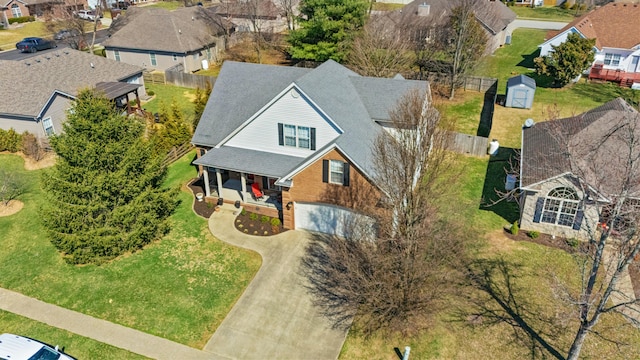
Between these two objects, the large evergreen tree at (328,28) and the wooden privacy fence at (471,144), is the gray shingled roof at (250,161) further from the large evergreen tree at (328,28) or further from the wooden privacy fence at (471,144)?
the large evergreen tree at (328,28)

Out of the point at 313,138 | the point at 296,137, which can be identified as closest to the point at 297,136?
the point at 296,137

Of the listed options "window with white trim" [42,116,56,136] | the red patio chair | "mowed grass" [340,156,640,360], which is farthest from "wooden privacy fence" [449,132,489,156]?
"window with white trim" [42,116,56,136]

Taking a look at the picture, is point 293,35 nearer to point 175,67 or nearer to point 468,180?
point 175,67

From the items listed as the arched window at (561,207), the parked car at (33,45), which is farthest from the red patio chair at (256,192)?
the parked car at (33,45)

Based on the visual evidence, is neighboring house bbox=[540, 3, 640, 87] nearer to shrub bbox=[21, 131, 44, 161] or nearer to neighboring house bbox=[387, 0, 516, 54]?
neighboring house bbox=[387, 0, 516, 54]

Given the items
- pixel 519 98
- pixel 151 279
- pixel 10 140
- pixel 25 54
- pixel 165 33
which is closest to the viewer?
pixel 151 279

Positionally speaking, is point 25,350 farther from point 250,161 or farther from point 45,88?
point 45,88
